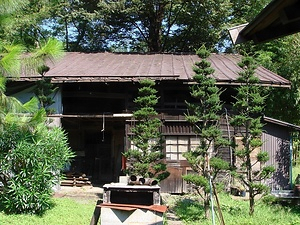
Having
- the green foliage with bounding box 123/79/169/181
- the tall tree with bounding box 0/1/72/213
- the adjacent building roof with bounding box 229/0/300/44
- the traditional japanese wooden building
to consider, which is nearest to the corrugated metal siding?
the traditional japanese wooden building

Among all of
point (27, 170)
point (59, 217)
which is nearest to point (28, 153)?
point (27, 170)

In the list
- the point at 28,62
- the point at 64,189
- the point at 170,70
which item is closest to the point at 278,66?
the point at 170,70

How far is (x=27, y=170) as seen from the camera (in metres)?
7.82

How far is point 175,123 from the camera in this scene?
10.9 metres

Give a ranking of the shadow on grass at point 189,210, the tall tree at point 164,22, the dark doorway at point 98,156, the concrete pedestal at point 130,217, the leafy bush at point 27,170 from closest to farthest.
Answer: the concrete pedestal at point 130,217, the leafy bush at point 27,170, the shadow on grass at point 189,210, the dark doorway at point 98,156, the tall tree at point 164,22

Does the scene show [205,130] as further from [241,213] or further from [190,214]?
[241,213]

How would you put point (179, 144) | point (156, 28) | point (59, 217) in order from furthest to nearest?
point (156, 28), point (179, 144), point (59, 217)

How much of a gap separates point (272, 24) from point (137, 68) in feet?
28.0

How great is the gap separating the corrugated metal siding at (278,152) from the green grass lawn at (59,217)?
577 centimetres

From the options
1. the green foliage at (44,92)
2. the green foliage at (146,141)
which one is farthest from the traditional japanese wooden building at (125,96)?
the green foliage at (146,141)

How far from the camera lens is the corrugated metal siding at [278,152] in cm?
1141

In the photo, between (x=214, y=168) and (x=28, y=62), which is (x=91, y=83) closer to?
(x=28, y=62)

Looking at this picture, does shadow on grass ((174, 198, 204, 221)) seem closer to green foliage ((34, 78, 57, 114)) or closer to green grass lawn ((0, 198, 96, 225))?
green grass lawn ((0, 198, 96, 225))

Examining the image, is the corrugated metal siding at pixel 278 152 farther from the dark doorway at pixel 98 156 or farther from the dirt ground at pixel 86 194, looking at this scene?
the dark doorway at pixel 98 156
